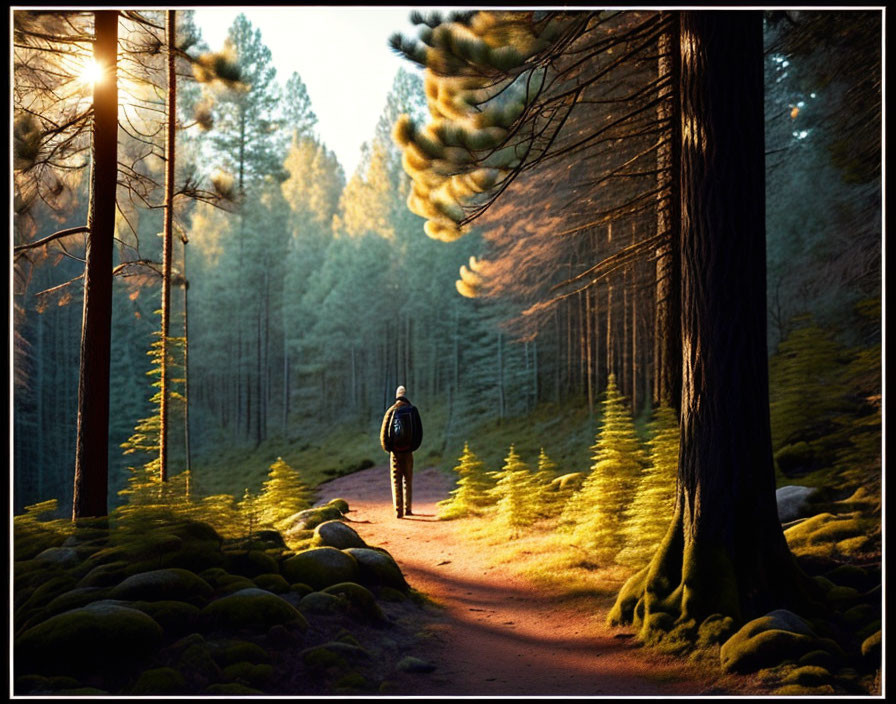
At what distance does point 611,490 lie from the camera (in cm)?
750

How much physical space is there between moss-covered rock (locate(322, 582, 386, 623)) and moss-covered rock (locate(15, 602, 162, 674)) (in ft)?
5.04

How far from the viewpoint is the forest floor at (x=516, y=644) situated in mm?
4246

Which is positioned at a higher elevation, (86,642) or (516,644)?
(86,642)

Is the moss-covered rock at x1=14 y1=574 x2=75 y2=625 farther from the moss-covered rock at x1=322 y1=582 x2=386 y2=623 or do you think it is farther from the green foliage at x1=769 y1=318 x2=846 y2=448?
the green foliage at x1=769 y1=318 x2=846 y2=448

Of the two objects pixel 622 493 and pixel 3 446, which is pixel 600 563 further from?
pixel 3 446

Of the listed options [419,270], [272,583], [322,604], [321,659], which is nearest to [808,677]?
[321,659]

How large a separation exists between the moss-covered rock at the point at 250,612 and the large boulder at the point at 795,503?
501 cm

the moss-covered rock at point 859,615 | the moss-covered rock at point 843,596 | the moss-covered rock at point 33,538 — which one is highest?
the moss-covered rock at point 33,538

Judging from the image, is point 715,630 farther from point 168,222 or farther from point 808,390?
point 168,222

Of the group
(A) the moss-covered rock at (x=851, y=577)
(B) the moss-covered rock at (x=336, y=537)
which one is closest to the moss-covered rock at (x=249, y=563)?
(B) the moss-covered rock at (x=336, y=537)

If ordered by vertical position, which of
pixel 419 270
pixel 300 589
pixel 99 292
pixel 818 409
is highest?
pixel 419 270

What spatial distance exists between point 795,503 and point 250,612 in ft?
18.6

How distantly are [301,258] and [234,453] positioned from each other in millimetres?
9667

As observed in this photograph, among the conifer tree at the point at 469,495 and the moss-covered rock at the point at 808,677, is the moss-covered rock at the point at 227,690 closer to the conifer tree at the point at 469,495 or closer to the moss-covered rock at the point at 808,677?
the moss-covered rock at the point at 808,677
